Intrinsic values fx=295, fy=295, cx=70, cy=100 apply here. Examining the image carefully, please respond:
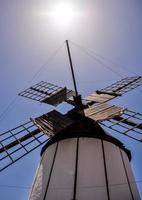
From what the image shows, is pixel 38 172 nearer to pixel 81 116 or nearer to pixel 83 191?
pixel 83 191

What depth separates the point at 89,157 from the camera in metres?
7.31

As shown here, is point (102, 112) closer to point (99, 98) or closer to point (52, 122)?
point (52, 122)

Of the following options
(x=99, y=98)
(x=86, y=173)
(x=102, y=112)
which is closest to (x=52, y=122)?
(x=102, y=112)

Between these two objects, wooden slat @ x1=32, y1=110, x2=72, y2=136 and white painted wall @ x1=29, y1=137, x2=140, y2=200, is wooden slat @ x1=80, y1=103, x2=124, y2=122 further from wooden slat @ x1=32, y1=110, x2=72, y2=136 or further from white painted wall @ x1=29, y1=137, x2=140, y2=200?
white painted wall @ x1=29, y1=137, x2=140, y2=200

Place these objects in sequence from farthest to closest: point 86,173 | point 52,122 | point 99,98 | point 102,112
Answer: point 99,98, point 102,112, point 52,122, point 86,173

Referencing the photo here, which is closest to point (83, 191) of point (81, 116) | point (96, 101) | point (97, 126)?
point (97, 126)

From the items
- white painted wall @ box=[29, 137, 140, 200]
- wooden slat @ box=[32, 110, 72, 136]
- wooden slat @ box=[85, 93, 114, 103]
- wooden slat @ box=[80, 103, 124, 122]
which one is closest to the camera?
white painted wall @ box=[29, 137, 140, 200]

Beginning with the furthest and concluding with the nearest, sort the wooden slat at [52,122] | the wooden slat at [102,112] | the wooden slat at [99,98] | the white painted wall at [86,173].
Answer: the wooden slat at [99,98] → the wooden slat at [102,112] → the wooden slat at [52,122] → the white painted wall at [86,173]

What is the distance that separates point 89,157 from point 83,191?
919mm

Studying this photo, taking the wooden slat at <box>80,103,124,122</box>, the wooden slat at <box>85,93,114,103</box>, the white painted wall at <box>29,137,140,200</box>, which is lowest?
the white painted wall at <box>29,137,140,200</box>

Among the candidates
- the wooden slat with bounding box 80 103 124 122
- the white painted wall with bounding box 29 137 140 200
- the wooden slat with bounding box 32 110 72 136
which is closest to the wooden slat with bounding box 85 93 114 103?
the wooden slat with bounding box 80 103 124 122

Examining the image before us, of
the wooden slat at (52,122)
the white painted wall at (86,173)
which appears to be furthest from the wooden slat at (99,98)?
the white painted wall at (86,173)

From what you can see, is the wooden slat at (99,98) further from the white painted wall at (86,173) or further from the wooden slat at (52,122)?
the white painted wall at (86,173)

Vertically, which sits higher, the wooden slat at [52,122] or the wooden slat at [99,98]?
the wooden slat at [99,98]
